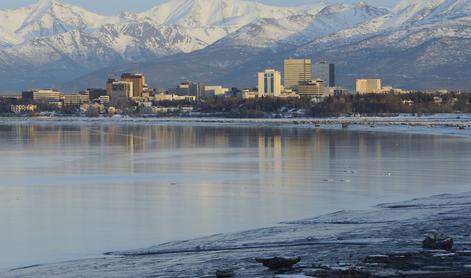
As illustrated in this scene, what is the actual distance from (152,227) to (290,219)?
8.32 ft

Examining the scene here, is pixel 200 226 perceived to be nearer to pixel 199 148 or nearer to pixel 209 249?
pixel 209 249

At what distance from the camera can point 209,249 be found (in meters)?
15.9

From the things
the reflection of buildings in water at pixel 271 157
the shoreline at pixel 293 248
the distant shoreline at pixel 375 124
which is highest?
the shoreline at pixel 293 248

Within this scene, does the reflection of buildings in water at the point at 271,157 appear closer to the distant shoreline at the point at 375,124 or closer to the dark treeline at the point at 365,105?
the distant shoreline at the point at 375,124

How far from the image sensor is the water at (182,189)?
17.9 m

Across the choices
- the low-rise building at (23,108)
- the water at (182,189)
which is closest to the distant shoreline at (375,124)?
the water at (182,189)

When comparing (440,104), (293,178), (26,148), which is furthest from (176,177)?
(440,104)

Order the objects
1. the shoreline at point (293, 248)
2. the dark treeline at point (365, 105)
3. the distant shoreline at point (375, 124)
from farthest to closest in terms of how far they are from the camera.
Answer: the dark treeline at point (365, 105)
the distant shoreline at point (375, 124)
the shoreline at point (293, 248)

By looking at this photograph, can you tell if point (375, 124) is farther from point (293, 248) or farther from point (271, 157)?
point (293, 248)

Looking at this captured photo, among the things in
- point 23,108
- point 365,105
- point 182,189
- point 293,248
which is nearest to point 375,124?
point 365,105

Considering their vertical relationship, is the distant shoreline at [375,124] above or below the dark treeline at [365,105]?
below

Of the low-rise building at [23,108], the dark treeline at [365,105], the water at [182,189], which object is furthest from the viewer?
the low-rise building at [23,108]

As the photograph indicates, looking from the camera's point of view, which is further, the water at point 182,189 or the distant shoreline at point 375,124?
the distant shoreline at point 375,124

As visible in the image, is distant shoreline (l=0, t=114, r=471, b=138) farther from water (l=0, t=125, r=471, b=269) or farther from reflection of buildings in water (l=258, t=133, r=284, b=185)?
water (l=0, t=125, r=471, b=269)
